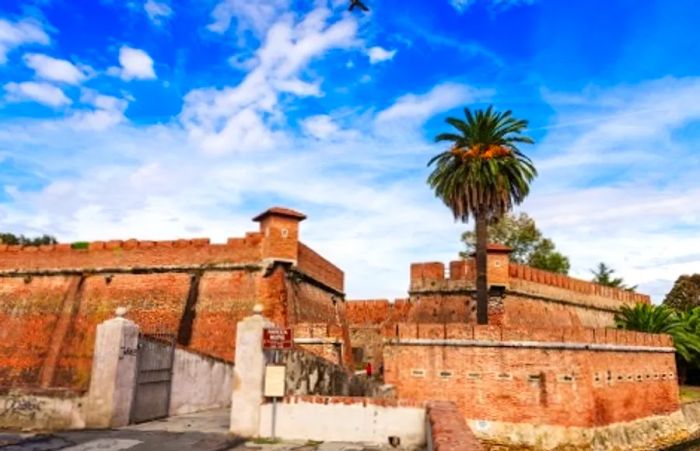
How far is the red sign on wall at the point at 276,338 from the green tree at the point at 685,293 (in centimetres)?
4073

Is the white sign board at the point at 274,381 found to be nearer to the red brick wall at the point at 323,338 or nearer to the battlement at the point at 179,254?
the red brick wall at the point at 323,338

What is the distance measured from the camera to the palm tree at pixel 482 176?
2212cm

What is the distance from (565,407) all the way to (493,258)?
9995mm

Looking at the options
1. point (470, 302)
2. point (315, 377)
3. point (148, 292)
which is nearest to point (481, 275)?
point (470, 302)

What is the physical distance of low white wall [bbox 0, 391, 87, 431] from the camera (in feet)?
34.8

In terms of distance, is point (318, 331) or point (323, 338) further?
point (318, 331)

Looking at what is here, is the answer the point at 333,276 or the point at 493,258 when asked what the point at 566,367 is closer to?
the point at 493,258

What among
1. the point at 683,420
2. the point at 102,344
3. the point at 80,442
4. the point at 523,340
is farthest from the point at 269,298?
the point at 683,420

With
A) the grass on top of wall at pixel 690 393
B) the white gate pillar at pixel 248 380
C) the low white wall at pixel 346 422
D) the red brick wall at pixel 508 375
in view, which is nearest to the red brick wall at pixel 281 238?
the red brick wall at pixel 508 375

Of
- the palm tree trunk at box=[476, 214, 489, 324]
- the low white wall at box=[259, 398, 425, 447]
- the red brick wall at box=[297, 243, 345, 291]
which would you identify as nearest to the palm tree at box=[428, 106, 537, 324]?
the palm tree trunk at box=[476, 214, 489, 324]

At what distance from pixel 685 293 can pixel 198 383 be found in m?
41.1

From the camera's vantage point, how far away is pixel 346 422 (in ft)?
32.2

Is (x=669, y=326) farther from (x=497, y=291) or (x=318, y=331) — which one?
(x=318, y=331)

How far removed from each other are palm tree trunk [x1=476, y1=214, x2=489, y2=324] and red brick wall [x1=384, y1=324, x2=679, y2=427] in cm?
295
